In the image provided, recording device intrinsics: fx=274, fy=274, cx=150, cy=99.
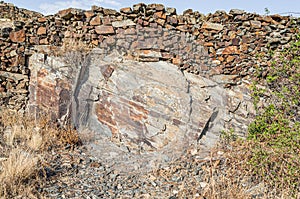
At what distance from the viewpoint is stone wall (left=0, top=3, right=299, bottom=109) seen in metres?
5.15

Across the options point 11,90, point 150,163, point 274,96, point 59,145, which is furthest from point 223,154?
point 11,90

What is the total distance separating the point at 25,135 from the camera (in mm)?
4465

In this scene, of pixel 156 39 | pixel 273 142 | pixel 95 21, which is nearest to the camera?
pixel 273 142

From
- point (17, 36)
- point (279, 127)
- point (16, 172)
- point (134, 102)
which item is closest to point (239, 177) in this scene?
point (279, 127)

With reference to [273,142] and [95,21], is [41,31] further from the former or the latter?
[273,142]

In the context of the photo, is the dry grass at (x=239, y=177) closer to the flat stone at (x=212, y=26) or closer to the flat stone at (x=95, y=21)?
the flat stone at (x=212, y=26)

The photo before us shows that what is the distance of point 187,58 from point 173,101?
944 millimetres

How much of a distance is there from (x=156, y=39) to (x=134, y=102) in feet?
4.22

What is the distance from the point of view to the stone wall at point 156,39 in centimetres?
515

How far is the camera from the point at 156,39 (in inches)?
205

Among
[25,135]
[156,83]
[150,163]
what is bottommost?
[150,163]

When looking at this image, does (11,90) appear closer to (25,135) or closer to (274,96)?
(25,135)

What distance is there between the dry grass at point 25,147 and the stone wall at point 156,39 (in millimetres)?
600

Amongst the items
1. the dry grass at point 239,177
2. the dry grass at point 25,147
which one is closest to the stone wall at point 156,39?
the dry grass at point 25,147
